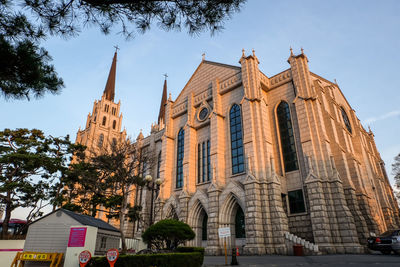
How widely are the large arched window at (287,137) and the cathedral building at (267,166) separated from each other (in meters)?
0.09

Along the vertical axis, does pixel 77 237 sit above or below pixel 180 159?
below

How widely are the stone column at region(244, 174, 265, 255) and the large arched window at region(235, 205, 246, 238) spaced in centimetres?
217

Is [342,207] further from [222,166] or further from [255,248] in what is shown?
[222,166]

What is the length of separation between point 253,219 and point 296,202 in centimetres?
403

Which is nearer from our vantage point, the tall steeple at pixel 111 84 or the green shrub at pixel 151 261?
the green shrub at pixel 151 261

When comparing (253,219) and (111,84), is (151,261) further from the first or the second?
(111,84)

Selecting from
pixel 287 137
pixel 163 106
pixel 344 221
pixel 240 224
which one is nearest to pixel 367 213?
pixel 344 221

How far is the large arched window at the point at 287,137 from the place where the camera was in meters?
20.8

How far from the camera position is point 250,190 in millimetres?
18984

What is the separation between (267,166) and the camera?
20062 mm

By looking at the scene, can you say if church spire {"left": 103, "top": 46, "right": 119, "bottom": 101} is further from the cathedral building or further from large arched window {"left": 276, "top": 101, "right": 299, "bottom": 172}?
large arched window {"left": 276, "top": 101, "right": 299, "bottom": 172}

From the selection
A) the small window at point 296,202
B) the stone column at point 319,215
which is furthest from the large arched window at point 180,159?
the stone column at point 319,215

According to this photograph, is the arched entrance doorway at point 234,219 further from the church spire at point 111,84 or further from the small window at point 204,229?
the church spire at point 111,84

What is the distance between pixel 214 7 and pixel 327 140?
17127 mm
